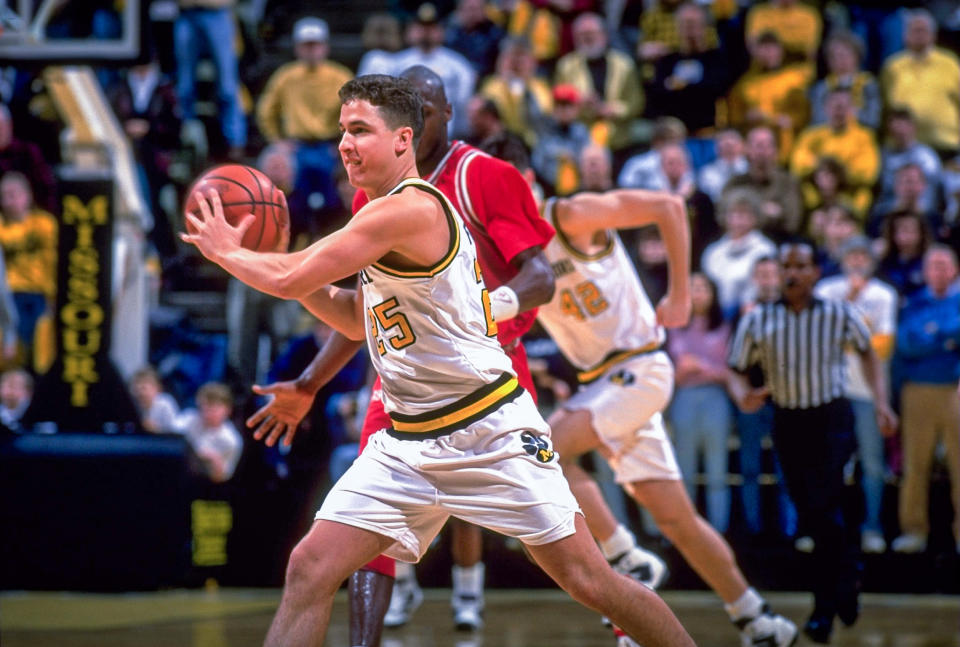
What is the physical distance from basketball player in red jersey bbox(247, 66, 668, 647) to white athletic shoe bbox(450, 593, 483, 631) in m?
2.33

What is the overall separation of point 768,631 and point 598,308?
1593 mm

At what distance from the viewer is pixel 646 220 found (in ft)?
18.8

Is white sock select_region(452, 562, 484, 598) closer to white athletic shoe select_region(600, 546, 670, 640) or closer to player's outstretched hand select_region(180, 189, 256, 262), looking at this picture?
white athletic shoe select_region(600, 546, 670, 640)

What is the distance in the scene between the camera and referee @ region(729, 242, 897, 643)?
22.5ft

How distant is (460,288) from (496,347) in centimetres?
25

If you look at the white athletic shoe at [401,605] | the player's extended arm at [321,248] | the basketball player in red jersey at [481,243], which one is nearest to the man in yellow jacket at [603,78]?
the white athletic shoe at [401,605]

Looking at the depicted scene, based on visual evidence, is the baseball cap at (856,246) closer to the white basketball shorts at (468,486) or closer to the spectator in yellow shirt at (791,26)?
the spectator in yellow shirt at (791,26)

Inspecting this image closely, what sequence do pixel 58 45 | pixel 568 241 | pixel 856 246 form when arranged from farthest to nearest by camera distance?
pixel 856 246
pixel 58 45
pixel 568 241

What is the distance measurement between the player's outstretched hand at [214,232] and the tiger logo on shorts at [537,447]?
3.24 ft

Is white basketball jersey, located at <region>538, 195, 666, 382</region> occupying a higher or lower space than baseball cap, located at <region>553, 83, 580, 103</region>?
lower

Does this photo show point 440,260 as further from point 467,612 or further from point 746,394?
point 467,612

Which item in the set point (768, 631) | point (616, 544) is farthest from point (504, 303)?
point (768, 631)

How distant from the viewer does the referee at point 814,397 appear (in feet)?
22.5

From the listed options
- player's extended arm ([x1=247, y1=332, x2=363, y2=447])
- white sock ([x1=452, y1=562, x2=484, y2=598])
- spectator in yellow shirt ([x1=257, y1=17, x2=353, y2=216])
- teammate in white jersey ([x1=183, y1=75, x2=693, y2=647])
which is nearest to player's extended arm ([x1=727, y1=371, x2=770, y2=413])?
white sock ([x1=452, y1=562, x2=484, y2=598])
